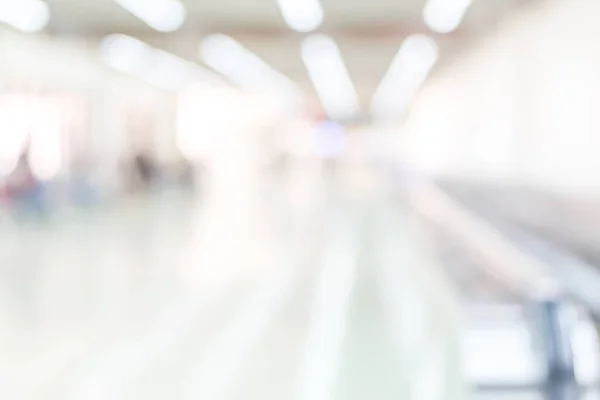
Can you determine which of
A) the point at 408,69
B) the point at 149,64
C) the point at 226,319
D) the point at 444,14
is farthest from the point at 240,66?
the point at 226,319

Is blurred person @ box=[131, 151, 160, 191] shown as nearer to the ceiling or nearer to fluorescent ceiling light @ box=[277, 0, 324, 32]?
the ceiling

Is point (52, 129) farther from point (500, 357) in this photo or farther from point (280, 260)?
point (500, 357)

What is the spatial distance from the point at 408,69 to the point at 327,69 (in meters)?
2.92

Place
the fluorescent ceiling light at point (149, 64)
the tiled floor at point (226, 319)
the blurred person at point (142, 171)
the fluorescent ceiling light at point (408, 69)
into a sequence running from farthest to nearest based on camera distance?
the blurred person at point (142, 171)
the fluorescent ceiling light at point (149, 64)
the fluorescent ceiling light at point (408, 69)
the tiled floor at point (226, 319)

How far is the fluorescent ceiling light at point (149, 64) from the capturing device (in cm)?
2211

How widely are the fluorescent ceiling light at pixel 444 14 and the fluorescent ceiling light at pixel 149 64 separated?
784cm

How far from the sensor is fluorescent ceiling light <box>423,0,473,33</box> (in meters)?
15.6

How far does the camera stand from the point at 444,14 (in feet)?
55.8

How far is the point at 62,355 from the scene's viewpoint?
592cm

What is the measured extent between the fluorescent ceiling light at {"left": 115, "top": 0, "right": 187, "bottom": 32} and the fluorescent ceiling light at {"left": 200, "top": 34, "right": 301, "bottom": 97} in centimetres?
223

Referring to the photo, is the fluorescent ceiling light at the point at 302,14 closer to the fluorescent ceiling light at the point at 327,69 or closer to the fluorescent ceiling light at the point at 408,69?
the fluorescent ceiling light at the point at 327,69

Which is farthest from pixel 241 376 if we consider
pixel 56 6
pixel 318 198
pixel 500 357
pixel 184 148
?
pixel 184 148

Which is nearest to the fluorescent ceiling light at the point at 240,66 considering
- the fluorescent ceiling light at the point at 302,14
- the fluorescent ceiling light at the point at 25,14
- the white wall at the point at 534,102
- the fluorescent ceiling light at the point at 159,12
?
the fluorescent ceiling light at the point at 159,12

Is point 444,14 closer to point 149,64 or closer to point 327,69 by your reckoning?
point 149,64
